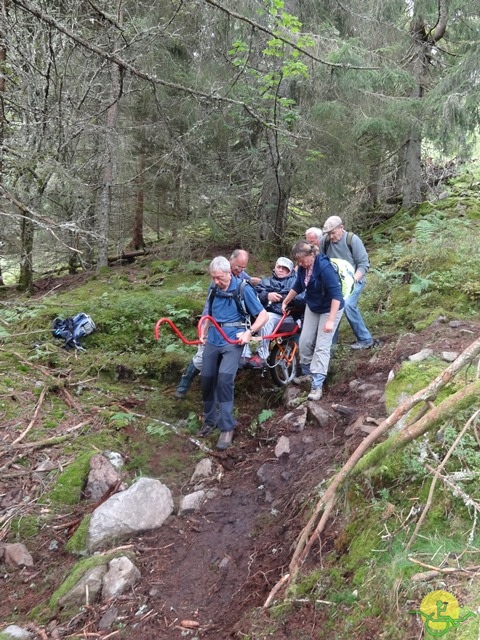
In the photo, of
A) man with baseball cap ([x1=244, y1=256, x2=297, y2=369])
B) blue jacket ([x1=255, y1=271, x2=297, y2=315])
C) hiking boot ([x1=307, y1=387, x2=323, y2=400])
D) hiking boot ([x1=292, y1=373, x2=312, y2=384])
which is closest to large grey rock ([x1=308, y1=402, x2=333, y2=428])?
hiking boot ([x1=307, y1=387, x2=323, y2=400])

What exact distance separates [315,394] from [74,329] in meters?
4.14

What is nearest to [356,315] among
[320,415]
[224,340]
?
[320,415]

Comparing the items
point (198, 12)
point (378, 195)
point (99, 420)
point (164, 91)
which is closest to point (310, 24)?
point (198, 12)

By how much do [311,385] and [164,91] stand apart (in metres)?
8.71

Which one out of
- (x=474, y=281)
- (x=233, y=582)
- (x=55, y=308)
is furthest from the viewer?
(x=55, y=308)

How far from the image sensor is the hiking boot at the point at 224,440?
522 cm

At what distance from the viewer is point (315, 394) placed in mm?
5363

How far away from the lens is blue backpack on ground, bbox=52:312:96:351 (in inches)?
287

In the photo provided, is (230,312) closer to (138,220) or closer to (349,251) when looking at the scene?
(349,251)

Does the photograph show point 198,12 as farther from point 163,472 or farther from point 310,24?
point 163,472

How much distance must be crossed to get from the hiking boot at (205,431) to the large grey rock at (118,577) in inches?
81.2

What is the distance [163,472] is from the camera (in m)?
4.93

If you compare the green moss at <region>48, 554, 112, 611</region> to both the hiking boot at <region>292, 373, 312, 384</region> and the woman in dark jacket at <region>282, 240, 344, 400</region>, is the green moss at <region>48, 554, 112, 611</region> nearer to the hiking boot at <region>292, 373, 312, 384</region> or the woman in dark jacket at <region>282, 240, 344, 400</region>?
the woman in dark jacket at <region>282, 240, 344, 400</region>

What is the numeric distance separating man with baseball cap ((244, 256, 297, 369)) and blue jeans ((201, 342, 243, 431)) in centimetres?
62
